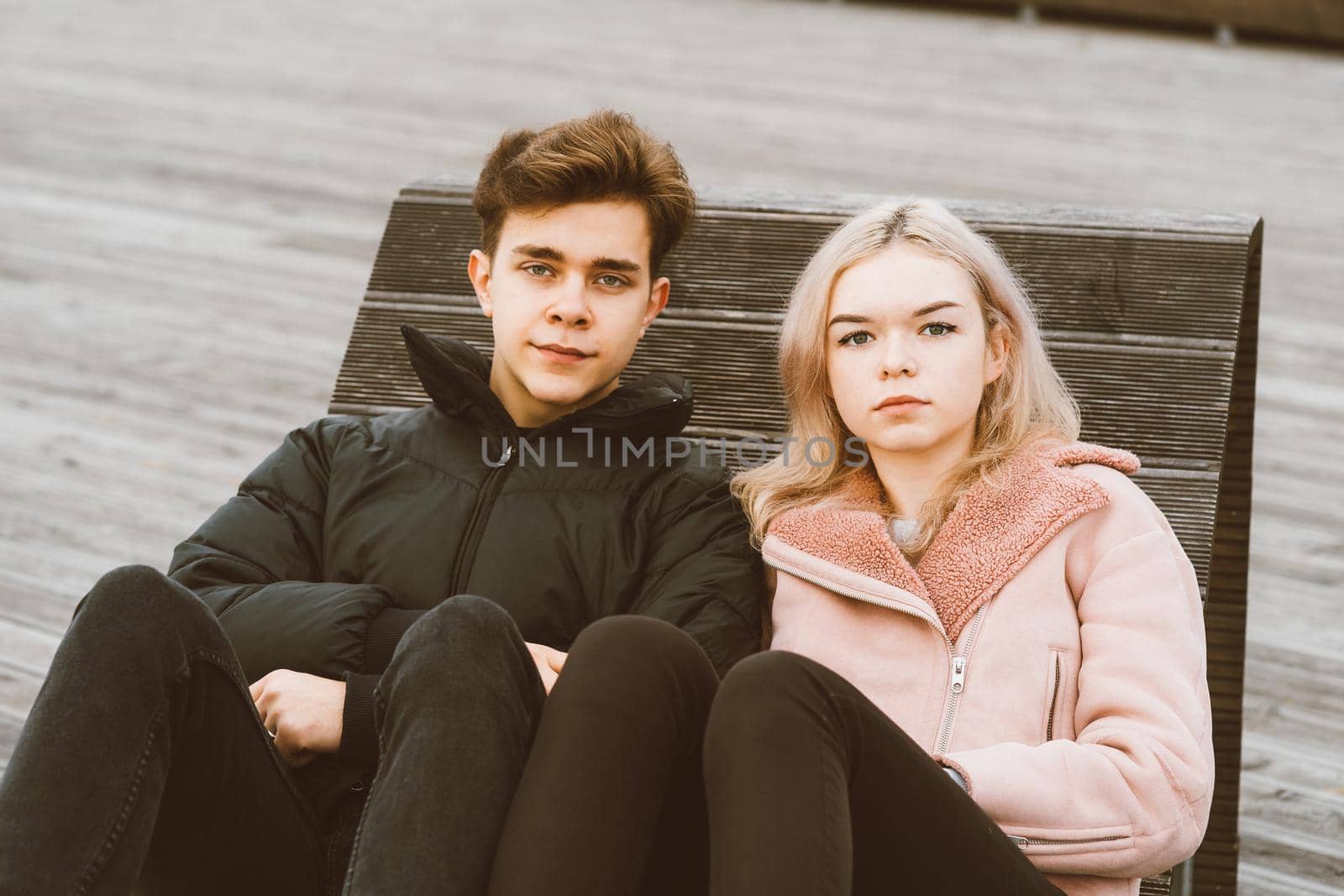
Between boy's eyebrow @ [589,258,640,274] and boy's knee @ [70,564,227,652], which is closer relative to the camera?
boy's knee @ [70,564,227,652]

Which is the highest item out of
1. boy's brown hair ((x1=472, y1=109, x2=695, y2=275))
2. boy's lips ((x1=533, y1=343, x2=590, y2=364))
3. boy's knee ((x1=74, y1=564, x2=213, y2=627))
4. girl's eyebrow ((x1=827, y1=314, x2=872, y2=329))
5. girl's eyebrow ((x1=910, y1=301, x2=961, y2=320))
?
boy's brown hair ((x1=472, y1=109, x2=695, y2=275))

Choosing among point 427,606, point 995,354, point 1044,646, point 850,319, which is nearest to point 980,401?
point 995,354

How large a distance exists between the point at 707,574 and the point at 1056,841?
1.54 feet

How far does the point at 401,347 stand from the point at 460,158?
340 cm

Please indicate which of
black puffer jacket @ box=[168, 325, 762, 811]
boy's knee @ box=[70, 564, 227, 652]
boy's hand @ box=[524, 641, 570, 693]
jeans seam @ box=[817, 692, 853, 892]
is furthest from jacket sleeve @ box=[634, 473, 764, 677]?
boy's knee @ box=[70, 564, 227, 652]

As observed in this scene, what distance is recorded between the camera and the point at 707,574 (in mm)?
1579

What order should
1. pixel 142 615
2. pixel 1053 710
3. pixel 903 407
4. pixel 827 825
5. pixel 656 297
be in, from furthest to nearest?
pixel 656 297
pixel 903 407
pixel 1053 710
pixel 142 615
pixel 827 825

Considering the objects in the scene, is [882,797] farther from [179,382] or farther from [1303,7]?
[1303,7]

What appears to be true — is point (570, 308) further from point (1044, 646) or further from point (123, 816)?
point (123, 816)

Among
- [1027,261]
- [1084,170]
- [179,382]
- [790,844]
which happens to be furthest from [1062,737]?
[1084,170]

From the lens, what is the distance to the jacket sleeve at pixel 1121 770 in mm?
1295

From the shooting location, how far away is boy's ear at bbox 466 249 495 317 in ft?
6.06

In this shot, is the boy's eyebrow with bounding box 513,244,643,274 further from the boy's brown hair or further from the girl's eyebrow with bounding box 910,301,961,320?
the girl's eyebrow with bounding box 910,301,961,320

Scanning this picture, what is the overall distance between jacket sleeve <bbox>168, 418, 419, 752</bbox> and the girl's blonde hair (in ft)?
1.50
